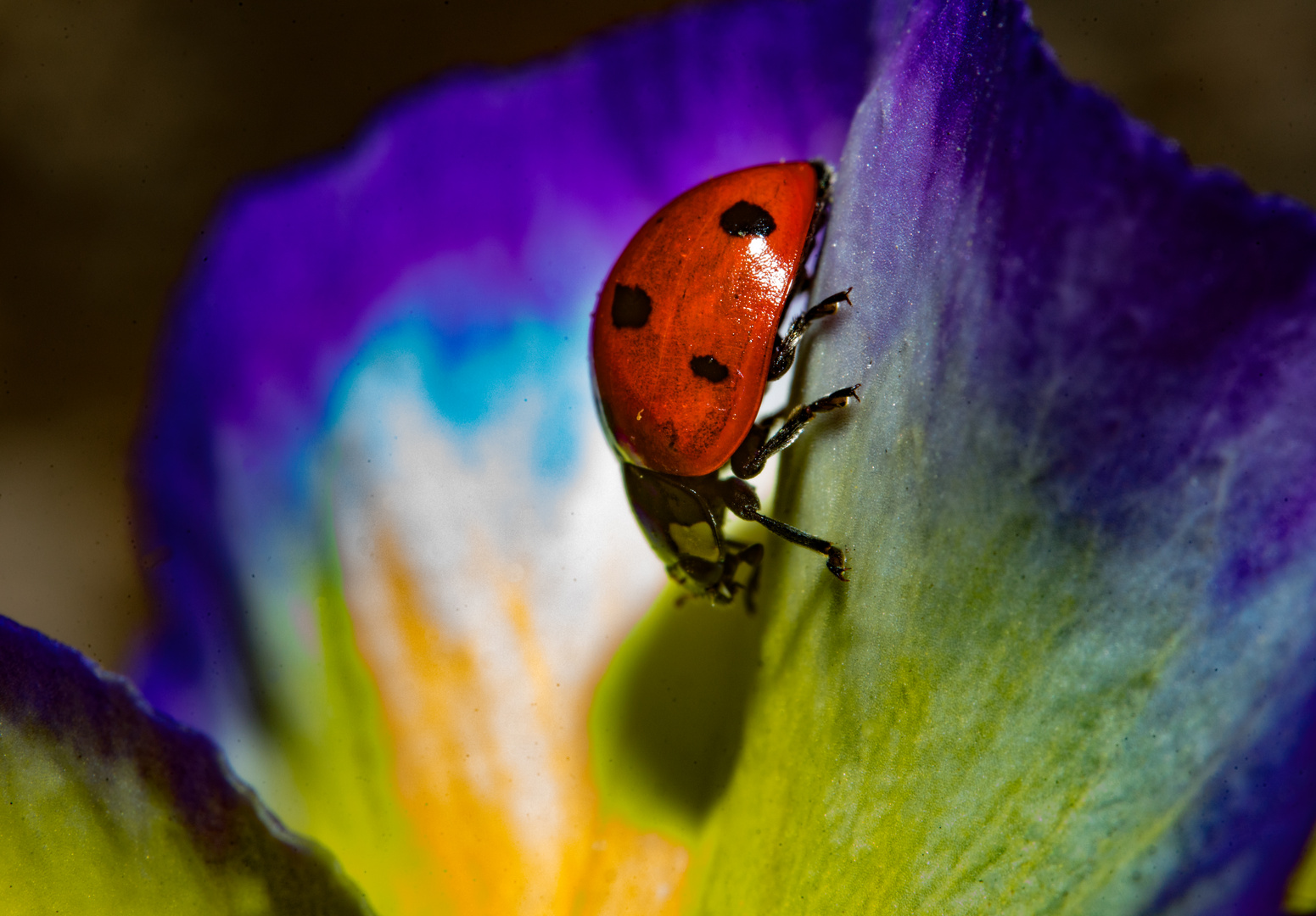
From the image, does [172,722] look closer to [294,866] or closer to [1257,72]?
[294,866]

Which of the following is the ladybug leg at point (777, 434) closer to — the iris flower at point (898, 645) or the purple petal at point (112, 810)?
the iris flower at point (898, 645)

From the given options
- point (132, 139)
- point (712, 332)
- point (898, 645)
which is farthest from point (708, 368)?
point (132, 139)

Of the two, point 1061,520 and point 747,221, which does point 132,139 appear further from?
point 1061,520

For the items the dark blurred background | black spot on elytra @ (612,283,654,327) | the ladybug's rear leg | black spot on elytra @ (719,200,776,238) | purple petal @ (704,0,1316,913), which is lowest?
purple petal @ (704,0,1316,913)

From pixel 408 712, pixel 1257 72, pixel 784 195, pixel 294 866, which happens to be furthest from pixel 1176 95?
pixel 294 866

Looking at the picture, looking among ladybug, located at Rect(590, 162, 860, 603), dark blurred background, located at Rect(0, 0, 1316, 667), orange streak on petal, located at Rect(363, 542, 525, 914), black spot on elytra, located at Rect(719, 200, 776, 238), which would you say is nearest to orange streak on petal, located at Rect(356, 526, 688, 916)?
orange streak on petal, located at Rect(363, 542, 525, 914)

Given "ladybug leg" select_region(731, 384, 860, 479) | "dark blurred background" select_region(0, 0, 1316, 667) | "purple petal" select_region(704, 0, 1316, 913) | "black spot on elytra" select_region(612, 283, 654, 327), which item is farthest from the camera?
"dark blurred background" select_region(0, 0, 1316, 667)

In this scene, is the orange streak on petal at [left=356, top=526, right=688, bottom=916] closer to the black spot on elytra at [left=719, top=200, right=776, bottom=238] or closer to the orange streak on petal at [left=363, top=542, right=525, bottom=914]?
the orange streak on petal at [left=363, top=542, right=525, bottom=914]
